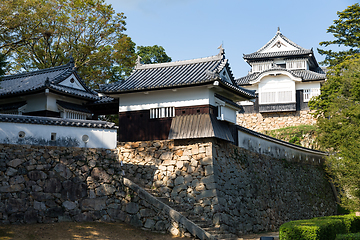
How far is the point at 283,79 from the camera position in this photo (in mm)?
43188

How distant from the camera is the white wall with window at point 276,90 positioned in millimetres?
42812

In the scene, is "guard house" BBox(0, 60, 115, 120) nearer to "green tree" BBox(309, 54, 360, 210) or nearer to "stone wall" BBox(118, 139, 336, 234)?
"stone wall" BBox(118, 139, 336, 234)

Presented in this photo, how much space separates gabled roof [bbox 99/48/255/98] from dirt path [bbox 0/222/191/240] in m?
7.57

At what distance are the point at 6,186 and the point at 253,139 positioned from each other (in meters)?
15.3

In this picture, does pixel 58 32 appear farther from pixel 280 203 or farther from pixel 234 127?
pixel 280 203

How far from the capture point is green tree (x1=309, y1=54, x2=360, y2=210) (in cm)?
2459

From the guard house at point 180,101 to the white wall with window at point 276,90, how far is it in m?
19.7

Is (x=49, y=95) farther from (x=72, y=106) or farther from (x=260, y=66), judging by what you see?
(x=260, y=66)

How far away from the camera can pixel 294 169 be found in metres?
31.5

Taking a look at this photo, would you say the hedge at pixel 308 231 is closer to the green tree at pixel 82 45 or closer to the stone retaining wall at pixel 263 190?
Result: the stone retaining wall at pixel 263 190

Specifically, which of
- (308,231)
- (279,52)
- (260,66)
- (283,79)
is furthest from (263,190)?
(279,52)

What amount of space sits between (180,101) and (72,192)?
755 centimetres

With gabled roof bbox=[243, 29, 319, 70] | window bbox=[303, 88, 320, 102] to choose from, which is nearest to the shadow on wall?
window bbox=[303, 88, 320, 102]

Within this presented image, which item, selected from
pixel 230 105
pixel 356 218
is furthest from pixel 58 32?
pixel 356 218
